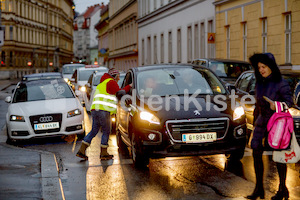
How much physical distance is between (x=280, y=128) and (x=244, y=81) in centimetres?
680

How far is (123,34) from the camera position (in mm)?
68000

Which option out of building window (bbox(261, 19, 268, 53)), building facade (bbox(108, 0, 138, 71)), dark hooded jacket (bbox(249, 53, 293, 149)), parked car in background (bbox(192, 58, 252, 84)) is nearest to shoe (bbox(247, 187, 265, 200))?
dark hooded jacket (bbox(249, 53, 293, 149))

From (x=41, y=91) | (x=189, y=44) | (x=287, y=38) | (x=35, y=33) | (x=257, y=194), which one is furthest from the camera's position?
(x=35, y=33)

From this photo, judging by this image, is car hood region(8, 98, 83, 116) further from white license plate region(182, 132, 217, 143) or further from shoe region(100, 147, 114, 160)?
white license plate region(182, 132, 217, 143)

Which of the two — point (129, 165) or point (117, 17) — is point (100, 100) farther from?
point (117, 17)

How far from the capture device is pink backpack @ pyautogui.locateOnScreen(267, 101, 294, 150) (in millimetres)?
6422

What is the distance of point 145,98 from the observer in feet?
30.2

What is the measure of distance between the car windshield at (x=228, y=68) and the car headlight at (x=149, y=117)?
31.0 ft

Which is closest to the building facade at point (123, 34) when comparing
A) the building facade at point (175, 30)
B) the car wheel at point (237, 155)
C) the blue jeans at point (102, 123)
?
the building facade at point (175, 30)

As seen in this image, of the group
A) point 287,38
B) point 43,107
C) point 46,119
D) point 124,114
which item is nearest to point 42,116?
point 46,119

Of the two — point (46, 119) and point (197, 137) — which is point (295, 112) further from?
point (46, 119)

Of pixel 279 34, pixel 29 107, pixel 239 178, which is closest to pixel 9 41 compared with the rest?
pixel 279 34

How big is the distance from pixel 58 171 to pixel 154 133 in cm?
171

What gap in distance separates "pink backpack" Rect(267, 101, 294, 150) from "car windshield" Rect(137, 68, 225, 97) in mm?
3100
